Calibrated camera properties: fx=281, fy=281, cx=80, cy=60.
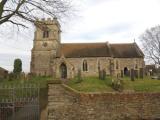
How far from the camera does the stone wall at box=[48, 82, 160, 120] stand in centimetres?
1123

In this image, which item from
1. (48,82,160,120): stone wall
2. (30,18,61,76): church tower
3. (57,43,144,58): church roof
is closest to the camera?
(48,82,160,120): stone wall

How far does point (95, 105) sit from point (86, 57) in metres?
42.7

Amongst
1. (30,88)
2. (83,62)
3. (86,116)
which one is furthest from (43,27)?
(83,62)

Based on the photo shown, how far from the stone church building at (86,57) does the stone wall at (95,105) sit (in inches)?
1597

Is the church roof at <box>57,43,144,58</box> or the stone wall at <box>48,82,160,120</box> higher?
the church roof at <box>57,43,144,58</box>

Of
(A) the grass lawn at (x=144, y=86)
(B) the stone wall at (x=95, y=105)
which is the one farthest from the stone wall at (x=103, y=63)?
(B) the stone wall at (x=95, y=105)

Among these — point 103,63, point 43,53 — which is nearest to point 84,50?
point 103,63

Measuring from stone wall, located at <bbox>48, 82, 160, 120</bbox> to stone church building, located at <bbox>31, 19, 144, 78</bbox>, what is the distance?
40.6 meters

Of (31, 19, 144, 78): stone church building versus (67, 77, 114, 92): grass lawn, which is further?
(31, 19, 144, 78): stone church building

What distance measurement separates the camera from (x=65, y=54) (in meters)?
54.5

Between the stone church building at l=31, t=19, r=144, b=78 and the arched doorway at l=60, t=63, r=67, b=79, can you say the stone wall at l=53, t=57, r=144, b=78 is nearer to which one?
the stone church building at l=31, t=19, r=144, b=78

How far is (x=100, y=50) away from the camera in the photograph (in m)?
54.6

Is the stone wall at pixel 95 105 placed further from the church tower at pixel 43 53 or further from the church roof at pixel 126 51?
the church roof at pixel 126 51

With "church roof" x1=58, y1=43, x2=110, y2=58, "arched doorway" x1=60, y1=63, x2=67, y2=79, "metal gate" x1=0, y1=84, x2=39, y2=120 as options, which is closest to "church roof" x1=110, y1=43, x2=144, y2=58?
"church roof" x1=58, y1=43, x2=110, y2=58
